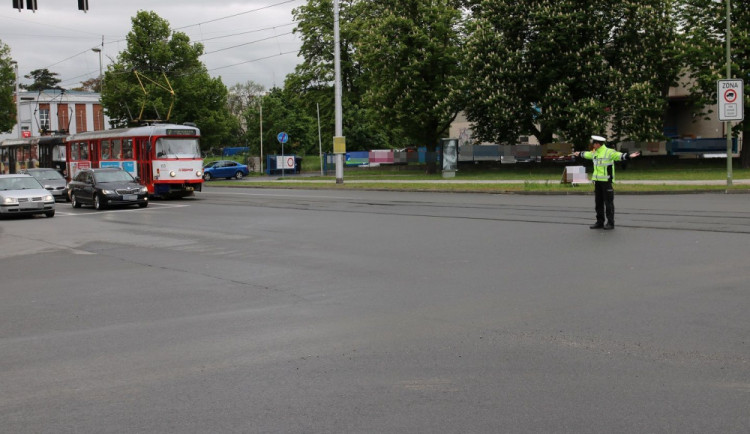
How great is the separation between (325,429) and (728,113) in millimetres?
21676

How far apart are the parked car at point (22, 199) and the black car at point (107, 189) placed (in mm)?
2509

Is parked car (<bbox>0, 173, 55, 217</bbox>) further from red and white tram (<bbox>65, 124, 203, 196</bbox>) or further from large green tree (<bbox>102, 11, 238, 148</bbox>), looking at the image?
large green tree (<bbox>102, 11, 238, 148</bbox>)

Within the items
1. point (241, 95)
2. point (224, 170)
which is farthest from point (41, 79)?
point (224, 170)

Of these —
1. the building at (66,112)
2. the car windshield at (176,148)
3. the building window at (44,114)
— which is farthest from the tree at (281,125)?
the building window at (44,114)

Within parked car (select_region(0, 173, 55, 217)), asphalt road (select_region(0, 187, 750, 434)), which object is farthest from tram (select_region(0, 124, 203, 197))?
asphalt road (select_region(0, 187, 750, 434))

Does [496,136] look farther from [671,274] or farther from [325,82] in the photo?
[671,274]

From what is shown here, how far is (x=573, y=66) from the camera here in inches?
1481

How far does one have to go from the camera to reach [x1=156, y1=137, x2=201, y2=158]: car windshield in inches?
1172

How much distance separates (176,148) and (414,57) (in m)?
18.5

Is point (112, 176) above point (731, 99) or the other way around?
the other way around

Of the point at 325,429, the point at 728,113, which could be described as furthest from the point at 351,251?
the point at 728,113

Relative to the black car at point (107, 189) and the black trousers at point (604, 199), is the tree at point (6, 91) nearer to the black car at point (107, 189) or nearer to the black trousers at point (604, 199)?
the black car at point (107, 189)

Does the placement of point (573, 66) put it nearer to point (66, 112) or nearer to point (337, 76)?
point (337, 76)

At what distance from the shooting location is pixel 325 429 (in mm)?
4316
